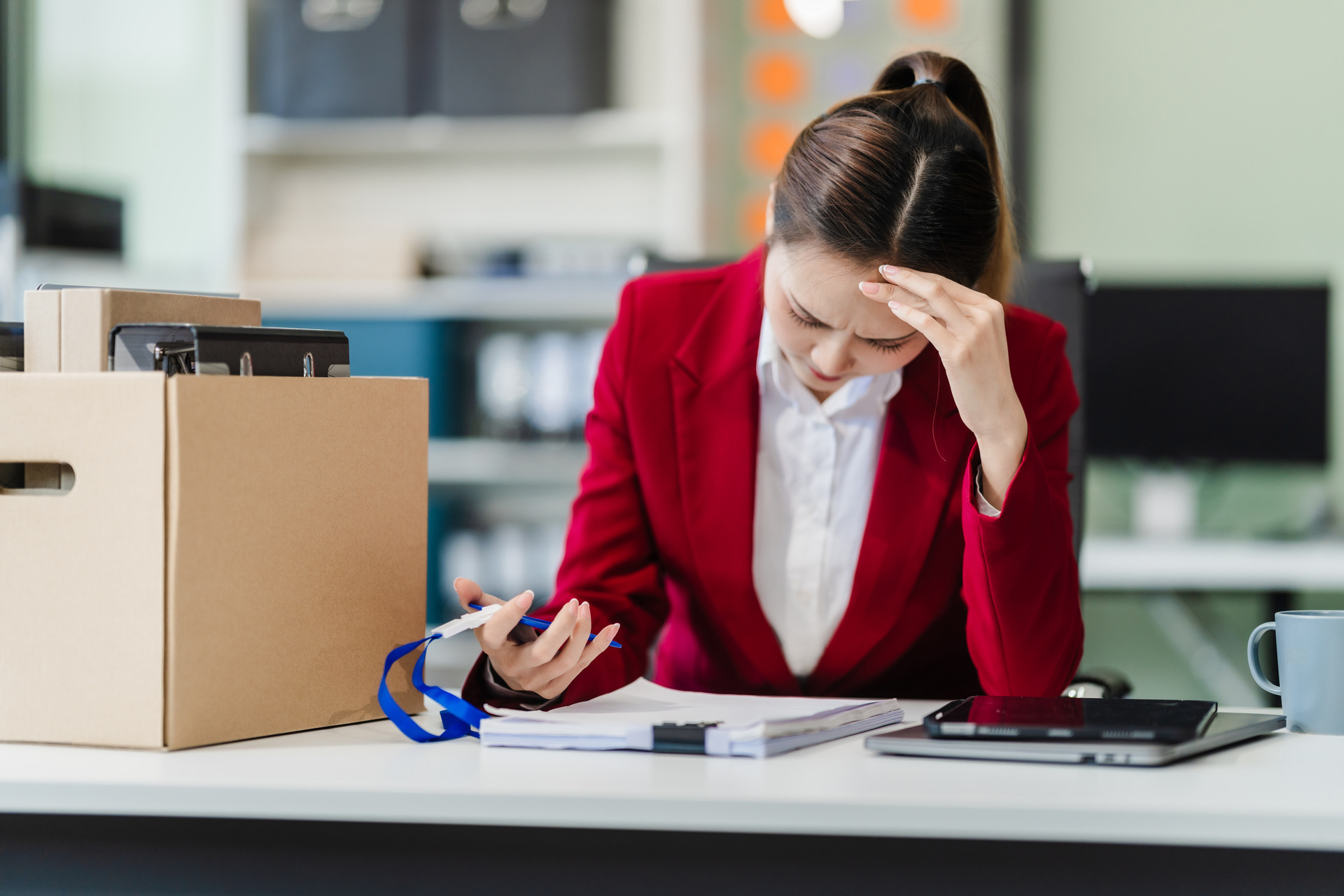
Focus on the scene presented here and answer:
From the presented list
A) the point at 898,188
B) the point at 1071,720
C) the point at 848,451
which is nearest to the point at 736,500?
the point at 848,451

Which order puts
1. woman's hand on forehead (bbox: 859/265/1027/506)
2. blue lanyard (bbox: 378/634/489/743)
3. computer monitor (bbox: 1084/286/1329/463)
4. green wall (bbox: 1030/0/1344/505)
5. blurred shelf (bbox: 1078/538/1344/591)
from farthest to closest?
green wall (bbox: 1030/0/1344/505)
computer monitor (bbox: 1084/286/1329/463)
blurred shelf (bbox: 1078/538/1344/591)
woman's hand on forehead (bbox: 859/265/1027/506)
blue lanyard (bbox: 378/634/489/743)

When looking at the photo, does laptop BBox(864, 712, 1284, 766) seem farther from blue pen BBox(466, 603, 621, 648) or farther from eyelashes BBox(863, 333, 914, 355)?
eyelashes BBox(863, 333, 914, 355)

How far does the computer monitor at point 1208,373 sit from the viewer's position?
113 inches

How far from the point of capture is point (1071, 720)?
81cm

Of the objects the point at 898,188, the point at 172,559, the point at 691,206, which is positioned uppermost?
the point at 691,206

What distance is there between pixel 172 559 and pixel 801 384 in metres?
0.69

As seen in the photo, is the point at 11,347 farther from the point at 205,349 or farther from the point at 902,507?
the point at 902,507

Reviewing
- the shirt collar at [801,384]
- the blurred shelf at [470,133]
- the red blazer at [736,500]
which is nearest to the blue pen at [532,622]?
the red blazer at [736,500]

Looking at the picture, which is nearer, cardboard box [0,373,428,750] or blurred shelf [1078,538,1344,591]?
cardboard box [0,373,428,750]

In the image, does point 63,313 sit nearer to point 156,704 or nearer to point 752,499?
point 156,704

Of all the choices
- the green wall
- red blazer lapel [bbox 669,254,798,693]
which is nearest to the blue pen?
red blazer lapel [bbox 669,254,798,693]

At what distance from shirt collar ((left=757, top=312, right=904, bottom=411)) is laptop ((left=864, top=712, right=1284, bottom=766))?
0.50 m

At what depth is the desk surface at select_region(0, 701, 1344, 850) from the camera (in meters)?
0.66

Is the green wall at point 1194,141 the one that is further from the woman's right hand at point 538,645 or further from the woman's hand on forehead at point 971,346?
the woman's right hand at point 538,645
